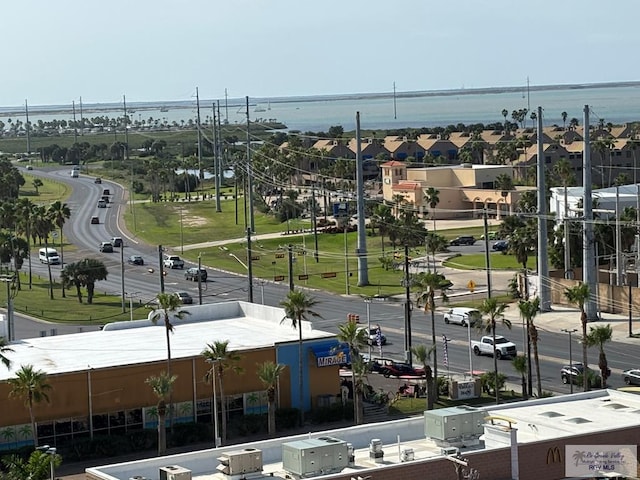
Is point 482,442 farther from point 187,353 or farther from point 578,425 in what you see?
point 187,353

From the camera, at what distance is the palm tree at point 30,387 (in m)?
55.9

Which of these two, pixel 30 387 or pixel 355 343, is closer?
pixel 30 387

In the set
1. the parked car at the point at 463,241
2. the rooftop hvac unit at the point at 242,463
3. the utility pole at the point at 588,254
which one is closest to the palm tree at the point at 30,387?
the rooftop hvac unit at the point at 242,463

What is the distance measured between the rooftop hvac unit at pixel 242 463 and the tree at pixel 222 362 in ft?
57.0

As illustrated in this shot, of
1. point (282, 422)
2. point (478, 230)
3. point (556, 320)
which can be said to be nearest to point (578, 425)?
point (282, 422)

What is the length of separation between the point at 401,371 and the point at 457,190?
263 ft

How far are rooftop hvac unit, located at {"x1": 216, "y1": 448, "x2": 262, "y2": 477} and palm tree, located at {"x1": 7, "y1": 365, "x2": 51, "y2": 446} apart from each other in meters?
17.4

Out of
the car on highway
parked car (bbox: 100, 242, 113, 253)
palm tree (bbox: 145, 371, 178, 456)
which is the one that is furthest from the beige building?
palm tree (bbox: 145, 371, 178, 456)

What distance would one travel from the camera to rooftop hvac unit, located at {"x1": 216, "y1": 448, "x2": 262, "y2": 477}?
40.7 m

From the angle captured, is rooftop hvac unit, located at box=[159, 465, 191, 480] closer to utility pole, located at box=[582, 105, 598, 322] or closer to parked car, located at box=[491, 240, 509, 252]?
utility pole, located at box=[582, 105, 598, 322]

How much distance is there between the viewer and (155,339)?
6912 cm

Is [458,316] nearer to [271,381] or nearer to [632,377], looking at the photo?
[632,377]

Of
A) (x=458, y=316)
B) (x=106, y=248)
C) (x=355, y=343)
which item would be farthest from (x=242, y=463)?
(x=106, y=248)

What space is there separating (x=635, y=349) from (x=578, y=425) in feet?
113
